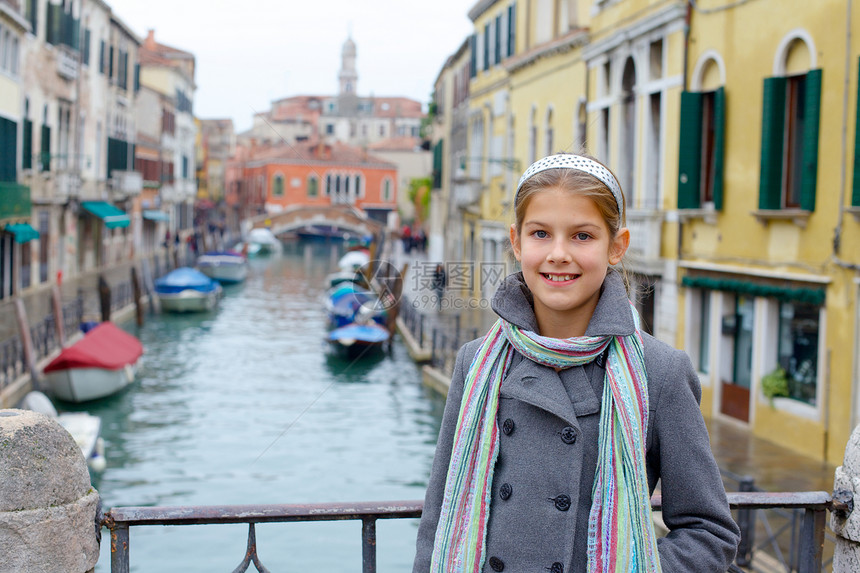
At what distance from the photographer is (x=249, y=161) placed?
4228cm

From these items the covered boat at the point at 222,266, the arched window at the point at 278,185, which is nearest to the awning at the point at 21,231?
the covered boat at the point at 222,266

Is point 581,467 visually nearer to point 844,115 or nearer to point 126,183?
point 844,115

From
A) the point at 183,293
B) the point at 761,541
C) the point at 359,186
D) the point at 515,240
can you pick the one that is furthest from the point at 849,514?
the point at 359,186

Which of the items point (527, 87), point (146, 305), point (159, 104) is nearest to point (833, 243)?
point (527, 87)

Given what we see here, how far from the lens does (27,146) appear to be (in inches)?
834

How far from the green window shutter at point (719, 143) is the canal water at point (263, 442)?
4.70 m

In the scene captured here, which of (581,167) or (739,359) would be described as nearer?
(581,167)

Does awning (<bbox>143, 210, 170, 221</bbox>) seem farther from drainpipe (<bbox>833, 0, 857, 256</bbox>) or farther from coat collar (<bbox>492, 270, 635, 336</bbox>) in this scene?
coat collar (<bbox>492, 270, 635, 336</bbox>)

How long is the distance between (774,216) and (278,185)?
33.8 metres

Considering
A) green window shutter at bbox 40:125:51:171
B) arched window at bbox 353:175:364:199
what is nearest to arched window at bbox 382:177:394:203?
arched window at bbox 353:175:364:199

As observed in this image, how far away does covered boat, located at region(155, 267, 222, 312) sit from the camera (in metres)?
25.8

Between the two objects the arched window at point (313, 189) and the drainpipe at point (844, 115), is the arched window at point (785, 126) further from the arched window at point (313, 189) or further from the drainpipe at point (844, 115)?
the arched window at point (313, 189)

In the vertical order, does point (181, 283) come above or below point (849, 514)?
below

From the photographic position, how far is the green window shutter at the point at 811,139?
8.66 m
